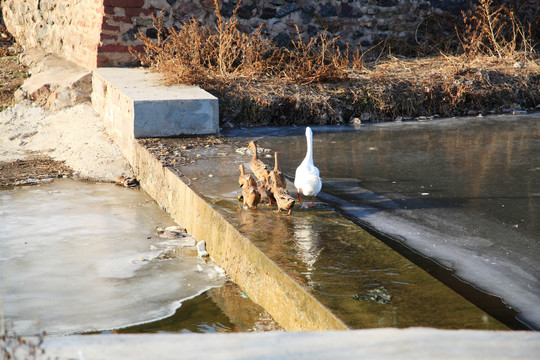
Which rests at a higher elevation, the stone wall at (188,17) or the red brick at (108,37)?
the stone wall at (188,17)

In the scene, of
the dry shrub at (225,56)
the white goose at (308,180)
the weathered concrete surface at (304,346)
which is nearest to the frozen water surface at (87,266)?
the white goose at (308,180)

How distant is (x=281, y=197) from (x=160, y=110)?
260 centimetres

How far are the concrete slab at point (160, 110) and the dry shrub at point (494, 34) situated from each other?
5.24m

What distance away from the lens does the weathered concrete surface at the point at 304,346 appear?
1.88m

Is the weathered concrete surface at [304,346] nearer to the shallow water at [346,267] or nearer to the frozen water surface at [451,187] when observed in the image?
the shallow water at [346,267]

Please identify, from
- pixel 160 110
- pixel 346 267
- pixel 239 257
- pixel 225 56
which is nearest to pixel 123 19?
pixel 225 56

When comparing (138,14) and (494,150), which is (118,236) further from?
(138,14)

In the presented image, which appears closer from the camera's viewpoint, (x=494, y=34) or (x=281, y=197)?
(x=281, y=197)

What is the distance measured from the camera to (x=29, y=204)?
5324 millimetres

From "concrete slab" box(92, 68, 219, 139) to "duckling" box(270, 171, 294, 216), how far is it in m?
2.38

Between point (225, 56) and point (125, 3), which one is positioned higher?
point (125, 3)

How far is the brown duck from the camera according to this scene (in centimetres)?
384

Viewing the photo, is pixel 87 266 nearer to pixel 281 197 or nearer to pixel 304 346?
pixel 281 197

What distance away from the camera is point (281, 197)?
12.8 feet
